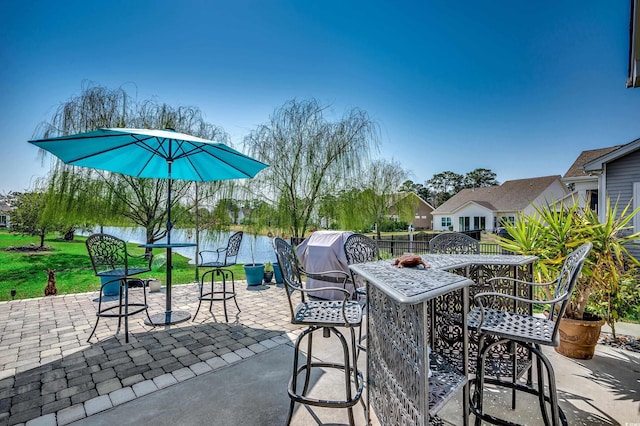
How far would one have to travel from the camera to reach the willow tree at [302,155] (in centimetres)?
752

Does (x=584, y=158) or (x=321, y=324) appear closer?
(x=321, y=324)

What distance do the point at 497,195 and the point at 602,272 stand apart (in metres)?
24.3

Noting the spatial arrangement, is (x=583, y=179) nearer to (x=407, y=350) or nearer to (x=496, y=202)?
(x=407, y=350)

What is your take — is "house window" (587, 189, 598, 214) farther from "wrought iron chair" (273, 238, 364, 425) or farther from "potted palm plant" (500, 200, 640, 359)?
"wrought iron chair" (273, 238, 364, 425)

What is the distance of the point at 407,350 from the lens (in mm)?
1289

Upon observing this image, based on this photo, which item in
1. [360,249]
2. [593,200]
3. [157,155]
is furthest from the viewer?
[593,200]

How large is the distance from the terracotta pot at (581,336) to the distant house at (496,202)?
19.8m

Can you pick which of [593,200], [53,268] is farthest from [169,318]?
[593,200]

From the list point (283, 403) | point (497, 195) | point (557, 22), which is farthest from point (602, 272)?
point (497, 195)

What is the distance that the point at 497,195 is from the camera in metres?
23.8

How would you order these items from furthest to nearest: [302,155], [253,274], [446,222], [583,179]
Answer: [446,222] → [583,179] → [302,155] → [253,274]

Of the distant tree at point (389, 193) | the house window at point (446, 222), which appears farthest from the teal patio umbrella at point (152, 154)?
the house window at point (446, 222)

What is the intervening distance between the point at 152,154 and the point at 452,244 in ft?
14.0

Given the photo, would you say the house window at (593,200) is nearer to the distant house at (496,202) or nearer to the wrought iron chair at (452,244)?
the distant house at (496,202)
